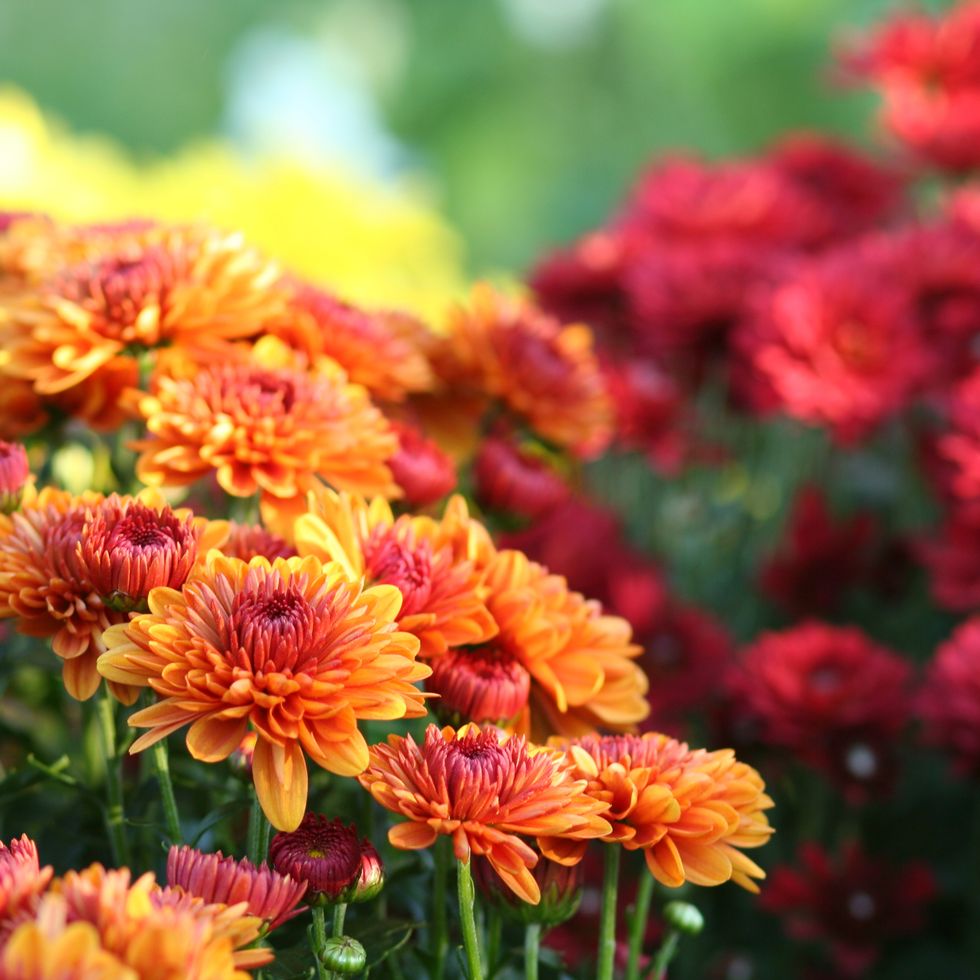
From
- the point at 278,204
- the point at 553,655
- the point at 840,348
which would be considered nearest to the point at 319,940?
the point at 553,655

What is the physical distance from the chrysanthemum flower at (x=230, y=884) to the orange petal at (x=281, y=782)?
0.03 m

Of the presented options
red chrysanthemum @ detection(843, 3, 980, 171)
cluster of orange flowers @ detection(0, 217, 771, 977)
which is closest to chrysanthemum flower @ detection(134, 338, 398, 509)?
cluster of orange flowers @ detection(0, 217, 771, 977)

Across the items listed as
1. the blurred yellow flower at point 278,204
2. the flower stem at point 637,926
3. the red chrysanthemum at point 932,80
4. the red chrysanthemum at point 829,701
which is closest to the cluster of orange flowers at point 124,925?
the flower stem at point 637,926

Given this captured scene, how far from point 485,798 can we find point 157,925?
166 millimetres

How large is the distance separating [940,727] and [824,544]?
0.36m

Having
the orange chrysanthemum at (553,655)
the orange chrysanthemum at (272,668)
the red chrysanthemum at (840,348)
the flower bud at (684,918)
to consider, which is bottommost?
the flower bud at (684,918)

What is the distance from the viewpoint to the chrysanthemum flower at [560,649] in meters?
0.74

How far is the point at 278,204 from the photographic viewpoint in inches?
103

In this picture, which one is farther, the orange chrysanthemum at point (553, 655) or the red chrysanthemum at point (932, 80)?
the red chrysanthemum at point (932, 80)

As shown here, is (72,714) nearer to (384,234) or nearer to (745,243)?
(745,243)

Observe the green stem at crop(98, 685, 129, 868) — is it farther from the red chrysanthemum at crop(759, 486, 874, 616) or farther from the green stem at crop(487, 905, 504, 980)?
the red chrysanthemum at crop(759, 486, 874, 616)

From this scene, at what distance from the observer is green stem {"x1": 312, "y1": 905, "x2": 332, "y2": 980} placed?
2.03 feet

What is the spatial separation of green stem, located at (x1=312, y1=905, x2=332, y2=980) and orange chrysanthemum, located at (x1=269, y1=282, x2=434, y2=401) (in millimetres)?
420

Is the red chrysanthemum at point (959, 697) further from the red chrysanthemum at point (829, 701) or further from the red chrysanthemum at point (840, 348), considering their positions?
the red chrysanthemum at point (840, 348)
